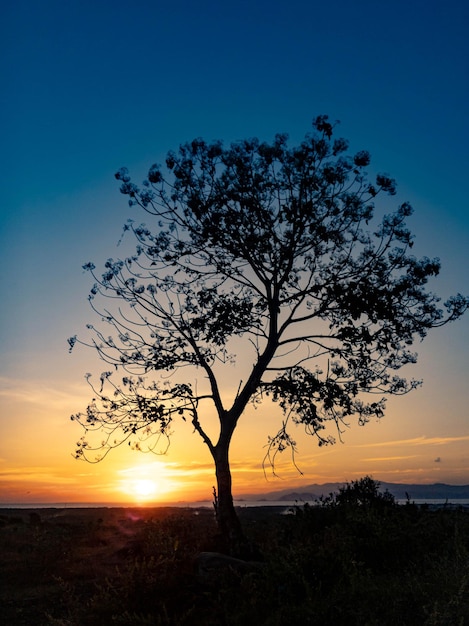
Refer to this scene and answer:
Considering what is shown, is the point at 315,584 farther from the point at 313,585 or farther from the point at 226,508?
the point at 226,508

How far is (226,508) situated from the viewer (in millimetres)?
19125

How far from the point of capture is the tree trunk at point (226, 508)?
1836cm

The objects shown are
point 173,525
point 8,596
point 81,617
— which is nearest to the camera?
point 81,617

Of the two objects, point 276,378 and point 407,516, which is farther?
point 276,378

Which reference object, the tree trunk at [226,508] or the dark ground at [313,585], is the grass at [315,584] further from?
the tree trunk at [226,508]

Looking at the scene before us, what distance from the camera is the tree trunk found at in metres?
18.4

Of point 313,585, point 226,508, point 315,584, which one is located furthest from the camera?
point 226,508

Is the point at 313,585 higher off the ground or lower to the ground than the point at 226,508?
lower

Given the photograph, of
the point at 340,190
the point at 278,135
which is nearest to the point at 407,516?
→ the point at 340,190

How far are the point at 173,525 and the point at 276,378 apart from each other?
880 cm

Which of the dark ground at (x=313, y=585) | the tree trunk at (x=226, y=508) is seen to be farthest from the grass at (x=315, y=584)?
the tree trunk at (x=226, y=508)

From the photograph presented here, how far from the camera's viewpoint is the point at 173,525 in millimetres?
25250

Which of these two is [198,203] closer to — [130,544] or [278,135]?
[278,135]

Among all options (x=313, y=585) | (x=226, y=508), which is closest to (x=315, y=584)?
(x=313, y=585)
